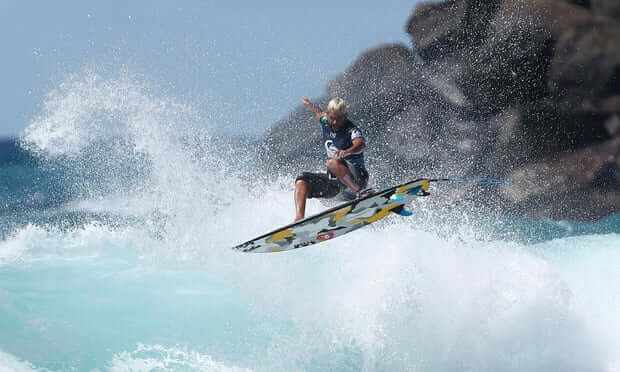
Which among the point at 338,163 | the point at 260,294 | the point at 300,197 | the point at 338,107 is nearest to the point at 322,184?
the point at 300,197

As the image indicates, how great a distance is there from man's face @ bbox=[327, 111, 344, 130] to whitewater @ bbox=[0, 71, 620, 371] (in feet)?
8.83

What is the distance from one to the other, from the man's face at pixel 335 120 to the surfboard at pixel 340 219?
758 millimetres

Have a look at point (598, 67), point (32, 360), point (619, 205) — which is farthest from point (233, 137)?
point (619, 205)

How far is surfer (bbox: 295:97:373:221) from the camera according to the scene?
16.8 feet

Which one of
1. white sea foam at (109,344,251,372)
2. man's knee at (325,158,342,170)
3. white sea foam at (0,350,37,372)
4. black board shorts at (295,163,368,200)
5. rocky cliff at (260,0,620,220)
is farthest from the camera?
rocky cliff at (260,0,620,220)

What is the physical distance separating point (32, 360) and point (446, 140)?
1425 centimetres

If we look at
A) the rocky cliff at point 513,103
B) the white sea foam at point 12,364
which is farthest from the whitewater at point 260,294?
the rocky cliff at point 513,103

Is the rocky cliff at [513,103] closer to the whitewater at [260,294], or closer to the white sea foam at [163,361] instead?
the whitewater at [260,294]

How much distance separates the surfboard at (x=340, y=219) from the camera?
5.07 meters

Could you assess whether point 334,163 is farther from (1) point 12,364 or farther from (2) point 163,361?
(1) point 12,364

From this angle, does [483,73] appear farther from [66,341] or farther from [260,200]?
[66,341]

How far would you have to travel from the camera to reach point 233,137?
12.6 metres

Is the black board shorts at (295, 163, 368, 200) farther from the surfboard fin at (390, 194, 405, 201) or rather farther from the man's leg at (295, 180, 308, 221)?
the surfboard fin at (390, 194, 405, 201)

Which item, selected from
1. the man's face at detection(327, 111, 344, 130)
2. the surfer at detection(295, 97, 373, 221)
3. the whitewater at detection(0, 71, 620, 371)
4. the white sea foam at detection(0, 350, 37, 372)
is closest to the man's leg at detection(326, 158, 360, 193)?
the surfer at detection(295, 97, 373, 221)
